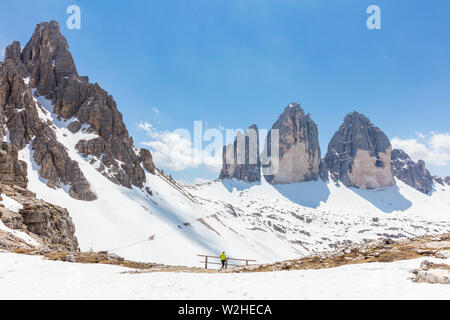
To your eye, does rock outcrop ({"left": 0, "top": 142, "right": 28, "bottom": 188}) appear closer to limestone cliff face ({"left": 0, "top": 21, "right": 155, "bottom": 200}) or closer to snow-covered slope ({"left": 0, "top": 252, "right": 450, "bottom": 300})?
limestone cliff face ({"left": 0, "top": 21, "right": 155, "bottom": 200})

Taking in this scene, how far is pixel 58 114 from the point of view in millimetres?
102625

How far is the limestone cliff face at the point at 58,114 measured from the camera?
2837 inches

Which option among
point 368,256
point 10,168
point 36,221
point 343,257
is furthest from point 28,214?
point 368,256

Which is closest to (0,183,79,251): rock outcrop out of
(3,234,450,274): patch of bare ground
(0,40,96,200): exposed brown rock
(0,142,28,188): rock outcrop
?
(0,142,28,188): rock outcrop

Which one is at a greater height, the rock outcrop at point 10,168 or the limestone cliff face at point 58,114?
the limestone cliff face at point 58,114

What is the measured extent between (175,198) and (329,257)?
97.6 meters

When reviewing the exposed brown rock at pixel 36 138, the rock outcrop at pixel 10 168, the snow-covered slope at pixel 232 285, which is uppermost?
the exposed brown rock at pixel 36 138

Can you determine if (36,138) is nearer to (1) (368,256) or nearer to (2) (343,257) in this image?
(2) (343,257)

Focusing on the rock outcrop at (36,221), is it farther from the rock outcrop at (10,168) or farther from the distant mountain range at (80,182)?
the rock outcrop at (10,168)

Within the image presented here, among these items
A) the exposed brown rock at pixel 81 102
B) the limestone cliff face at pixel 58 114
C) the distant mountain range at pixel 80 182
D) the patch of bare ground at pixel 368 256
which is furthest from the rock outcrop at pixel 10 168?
the patch of bare ground at pixel 368 256

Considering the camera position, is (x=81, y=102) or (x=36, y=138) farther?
(x=81, y=102)

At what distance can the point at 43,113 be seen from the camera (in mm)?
95188

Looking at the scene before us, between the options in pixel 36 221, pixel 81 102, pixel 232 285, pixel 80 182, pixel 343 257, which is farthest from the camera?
pixel 81 102

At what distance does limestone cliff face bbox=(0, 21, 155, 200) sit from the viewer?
7206 centimetres
